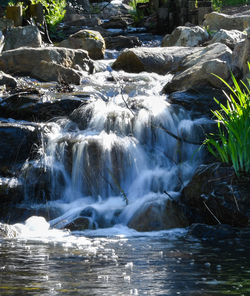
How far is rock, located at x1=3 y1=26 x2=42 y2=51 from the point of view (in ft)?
42.4

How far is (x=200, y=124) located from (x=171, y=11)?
12321 mm

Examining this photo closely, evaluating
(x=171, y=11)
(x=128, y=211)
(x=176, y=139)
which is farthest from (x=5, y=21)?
(x=128, y=211)

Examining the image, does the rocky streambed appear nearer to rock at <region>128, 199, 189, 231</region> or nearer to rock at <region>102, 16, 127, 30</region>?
rock at <region>128, 199, 189, 231</region>

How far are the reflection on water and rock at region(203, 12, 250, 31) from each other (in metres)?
10.7

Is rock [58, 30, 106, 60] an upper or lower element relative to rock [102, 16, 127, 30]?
lower

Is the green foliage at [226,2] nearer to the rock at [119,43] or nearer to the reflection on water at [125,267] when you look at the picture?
the rock at [119,43]

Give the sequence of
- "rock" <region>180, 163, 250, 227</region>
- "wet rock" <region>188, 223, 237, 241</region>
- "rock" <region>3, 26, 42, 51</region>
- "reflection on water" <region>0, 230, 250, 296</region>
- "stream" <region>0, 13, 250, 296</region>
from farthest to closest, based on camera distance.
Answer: "rock" <region>3, 26, 42, 51</region> < "rock" <region>180, 163, 250, 227</region> < "wet rock" <region>188, 223, 237, 241</region> < "stream" <region>0, 13, 250, 296</region> < "reflection on water" <region>0, 230, 250, 296</region>

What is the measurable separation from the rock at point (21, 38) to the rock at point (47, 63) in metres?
1.96

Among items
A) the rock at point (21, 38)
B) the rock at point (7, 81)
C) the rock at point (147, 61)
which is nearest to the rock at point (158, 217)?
the rock at point (7, 81)

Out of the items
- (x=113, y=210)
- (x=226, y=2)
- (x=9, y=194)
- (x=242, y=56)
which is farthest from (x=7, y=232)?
(x=226, y=2)

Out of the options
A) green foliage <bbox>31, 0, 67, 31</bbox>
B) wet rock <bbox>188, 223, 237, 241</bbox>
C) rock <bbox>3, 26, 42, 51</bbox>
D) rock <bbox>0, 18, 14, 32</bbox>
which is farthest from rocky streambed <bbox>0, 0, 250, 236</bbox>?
green foliage <bbox>31, 0, 67, 31</bbox>

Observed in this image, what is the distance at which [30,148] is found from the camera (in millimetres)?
7043

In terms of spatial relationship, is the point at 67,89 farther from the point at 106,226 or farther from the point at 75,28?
the point at 75,28

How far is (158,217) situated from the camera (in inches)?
223
